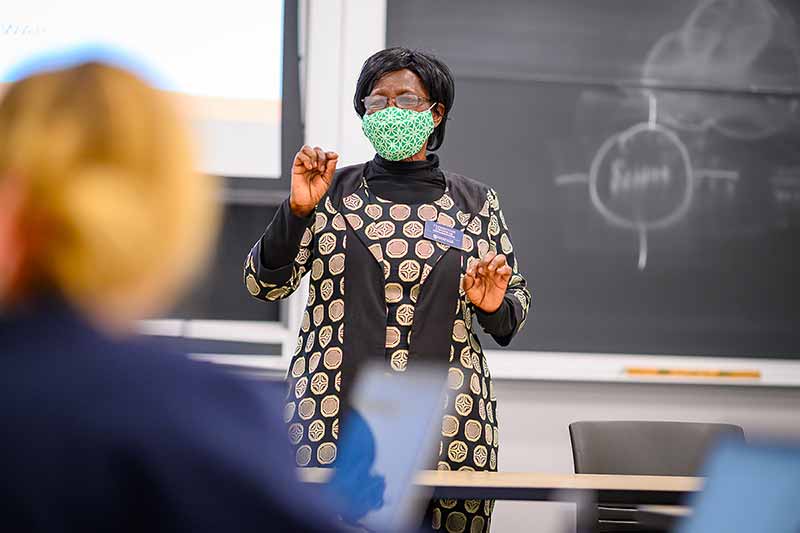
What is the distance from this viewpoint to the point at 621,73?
3.97 metres

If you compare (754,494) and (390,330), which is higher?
(390,330)

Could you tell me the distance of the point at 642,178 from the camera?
4.00 meters

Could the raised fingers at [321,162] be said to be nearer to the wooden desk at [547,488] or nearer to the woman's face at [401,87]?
the woman's face at [401,87]

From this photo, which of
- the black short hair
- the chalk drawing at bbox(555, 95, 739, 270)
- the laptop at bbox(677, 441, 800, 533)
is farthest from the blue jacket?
the chalk drawing at bbox(555, 95, 739, 270)

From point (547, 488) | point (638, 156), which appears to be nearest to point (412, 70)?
point (547, 488)

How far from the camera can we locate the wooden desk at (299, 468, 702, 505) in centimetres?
217

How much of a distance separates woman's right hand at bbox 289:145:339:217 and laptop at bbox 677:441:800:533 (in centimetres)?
119

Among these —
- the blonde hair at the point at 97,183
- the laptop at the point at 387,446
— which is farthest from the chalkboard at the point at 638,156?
the blonde hair at the point at 97,183

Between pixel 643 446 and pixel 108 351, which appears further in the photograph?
pixel 643 446

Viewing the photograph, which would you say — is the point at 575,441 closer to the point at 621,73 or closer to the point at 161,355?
the point at 621,73

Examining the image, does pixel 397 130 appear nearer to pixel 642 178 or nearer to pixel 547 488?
pixel 547 488

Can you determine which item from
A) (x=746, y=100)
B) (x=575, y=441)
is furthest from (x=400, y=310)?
(x=746, y=100)

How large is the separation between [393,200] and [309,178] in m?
0.24

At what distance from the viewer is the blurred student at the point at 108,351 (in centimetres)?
74
